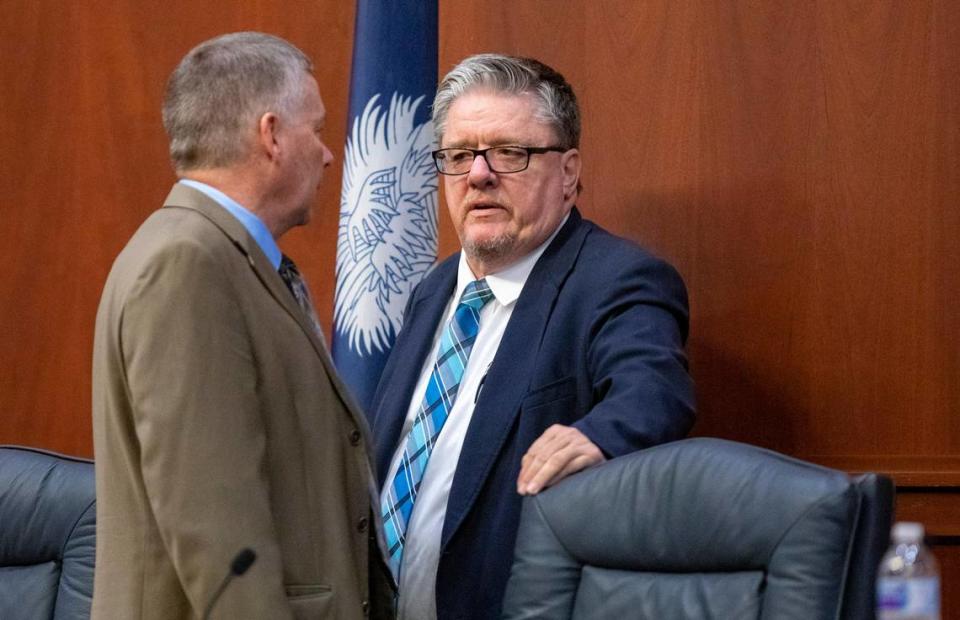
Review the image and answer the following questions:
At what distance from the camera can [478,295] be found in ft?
9.10

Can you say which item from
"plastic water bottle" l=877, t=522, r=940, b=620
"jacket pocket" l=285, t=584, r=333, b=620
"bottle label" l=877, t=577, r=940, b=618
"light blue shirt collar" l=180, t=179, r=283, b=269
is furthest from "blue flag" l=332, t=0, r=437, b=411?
"bottle label" l=877, t=577, r=940, b=618

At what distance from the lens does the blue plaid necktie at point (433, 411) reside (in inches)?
102

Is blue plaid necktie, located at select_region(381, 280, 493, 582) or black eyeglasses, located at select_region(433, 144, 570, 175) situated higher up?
black eyeglasses, located at select_region(433, 144, 570, 175)

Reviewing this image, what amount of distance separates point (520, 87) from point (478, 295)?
429 mm

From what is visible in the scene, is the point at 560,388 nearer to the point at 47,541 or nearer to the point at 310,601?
the point at 310,601

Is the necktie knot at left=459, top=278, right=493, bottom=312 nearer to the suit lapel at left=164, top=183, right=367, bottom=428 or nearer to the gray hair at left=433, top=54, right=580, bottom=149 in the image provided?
the gray hair at left=433, top=54, right=580, bottom=149

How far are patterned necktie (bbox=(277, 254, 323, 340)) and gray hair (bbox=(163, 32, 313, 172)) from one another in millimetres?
220

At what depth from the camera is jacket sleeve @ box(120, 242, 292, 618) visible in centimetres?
183

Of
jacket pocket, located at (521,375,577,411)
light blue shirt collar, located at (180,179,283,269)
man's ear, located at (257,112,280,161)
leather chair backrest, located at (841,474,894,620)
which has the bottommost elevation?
leather chair backrest, located at (841,474,894,620)

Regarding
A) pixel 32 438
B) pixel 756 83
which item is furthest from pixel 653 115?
pixel 32 438

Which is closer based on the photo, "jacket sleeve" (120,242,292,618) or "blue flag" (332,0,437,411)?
"jacket sleeve" (120,242,292,618)

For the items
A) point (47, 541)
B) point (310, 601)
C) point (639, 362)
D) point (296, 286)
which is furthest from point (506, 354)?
point (47, 541)

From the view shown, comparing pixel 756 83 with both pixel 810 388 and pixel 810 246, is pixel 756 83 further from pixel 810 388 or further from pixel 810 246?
pixel 810 388

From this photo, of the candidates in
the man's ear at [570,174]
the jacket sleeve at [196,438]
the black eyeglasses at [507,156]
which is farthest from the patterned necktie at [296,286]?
the man's ear at [570,174]
